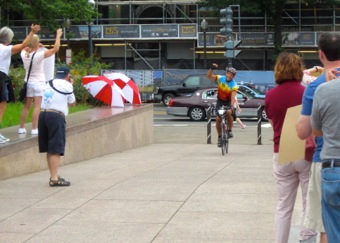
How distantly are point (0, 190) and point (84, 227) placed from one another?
8.43 feet

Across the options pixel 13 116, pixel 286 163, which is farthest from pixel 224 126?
pixel 286 163

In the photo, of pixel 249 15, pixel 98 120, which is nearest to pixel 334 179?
pixel 98 120

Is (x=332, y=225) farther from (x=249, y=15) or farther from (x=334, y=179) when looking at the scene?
(x=249, y=15)

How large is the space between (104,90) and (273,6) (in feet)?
101

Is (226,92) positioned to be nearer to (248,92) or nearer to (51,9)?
(248,92)

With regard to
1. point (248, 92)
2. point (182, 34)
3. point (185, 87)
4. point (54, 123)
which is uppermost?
point (182, 34)

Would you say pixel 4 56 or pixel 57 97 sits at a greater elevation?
pixel 4 56

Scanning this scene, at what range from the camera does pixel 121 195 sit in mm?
9258

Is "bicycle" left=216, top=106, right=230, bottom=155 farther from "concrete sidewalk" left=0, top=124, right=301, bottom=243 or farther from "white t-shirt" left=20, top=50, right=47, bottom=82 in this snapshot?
"white t-shirt" left=20, top=50, right=47, bottom=82

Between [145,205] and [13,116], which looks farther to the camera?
[13,116]

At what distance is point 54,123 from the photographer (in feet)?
32.5

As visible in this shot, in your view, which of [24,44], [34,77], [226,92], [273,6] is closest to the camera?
[24,44]

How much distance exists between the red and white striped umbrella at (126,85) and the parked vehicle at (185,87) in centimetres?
1690

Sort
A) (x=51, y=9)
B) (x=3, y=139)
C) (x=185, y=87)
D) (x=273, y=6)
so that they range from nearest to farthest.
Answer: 1. (x=3, y=139)
2. (x=51, y=9)
3. (x=185, y=87)
4. (x=273, y=6)
